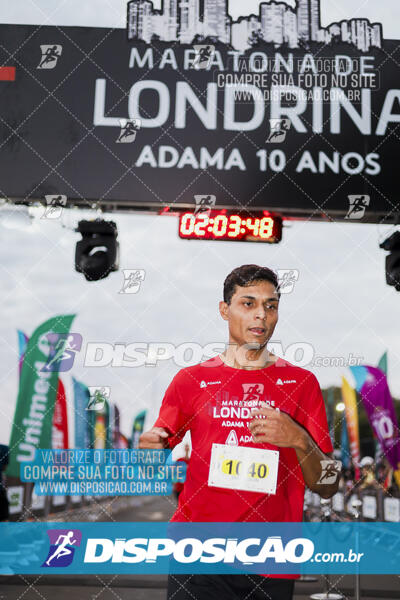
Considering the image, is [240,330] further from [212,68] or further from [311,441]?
[212,68]

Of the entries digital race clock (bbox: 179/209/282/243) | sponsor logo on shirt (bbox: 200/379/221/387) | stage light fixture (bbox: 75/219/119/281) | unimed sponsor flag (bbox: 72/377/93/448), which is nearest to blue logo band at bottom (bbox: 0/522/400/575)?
sponsor logo on shirt (bbox: 200/379/221/387)

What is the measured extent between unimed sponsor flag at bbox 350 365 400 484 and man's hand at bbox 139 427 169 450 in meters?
3.09

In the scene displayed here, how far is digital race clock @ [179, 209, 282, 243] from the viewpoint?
173 inches

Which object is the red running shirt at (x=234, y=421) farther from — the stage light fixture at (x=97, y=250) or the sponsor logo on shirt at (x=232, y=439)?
the stage light fixture at (x=97, y=250)

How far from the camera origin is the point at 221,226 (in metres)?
4.40

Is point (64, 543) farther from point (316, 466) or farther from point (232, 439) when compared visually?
point (316, 466)

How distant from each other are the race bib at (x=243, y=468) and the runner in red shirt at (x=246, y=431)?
0.03m

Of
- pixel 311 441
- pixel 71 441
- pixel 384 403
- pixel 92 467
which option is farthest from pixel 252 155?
pixel 71 441

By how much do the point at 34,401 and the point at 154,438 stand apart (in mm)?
2490

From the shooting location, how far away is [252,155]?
4363 millimetres

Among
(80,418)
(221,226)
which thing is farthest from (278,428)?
(80,418)

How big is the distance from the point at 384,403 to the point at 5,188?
402 centimetres

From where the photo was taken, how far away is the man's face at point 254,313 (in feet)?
12.1

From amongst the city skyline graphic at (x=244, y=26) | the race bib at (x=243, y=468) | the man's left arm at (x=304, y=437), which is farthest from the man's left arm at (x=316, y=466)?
the city skyline graphic at (x=244, y=26)
